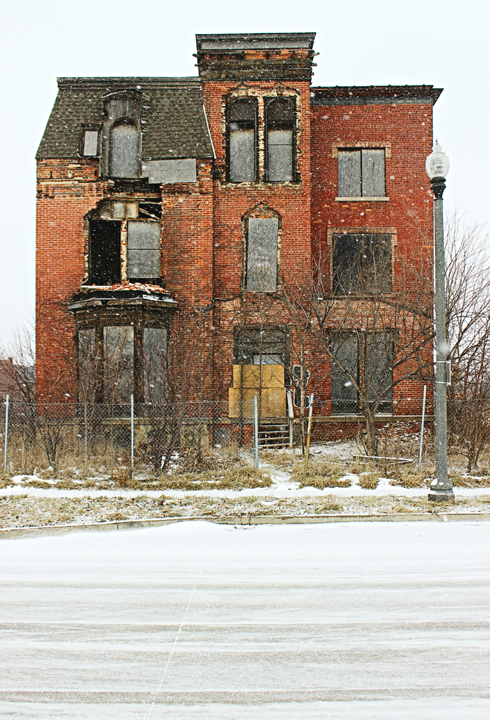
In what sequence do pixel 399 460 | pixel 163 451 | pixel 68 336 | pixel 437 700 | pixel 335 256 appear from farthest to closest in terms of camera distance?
1. pixel 335 256
2. pixel 68 336
3. pixel 399 460
4. pixel 163 451
5. pixel 437 700

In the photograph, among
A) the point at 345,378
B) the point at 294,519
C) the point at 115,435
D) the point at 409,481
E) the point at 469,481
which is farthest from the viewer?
the point at 345,378

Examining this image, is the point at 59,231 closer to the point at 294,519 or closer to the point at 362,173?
the point at 362,173

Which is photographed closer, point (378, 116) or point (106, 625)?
point (106, 625)

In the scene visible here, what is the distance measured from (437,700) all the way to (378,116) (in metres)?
20.5

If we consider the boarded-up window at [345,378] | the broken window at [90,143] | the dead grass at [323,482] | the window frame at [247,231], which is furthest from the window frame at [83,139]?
the dead grass at [323,482]

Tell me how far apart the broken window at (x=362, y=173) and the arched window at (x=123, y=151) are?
7.02 metres

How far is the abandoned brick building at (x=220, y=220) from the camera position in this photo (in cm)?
1958

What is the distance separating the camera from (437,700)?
12.3 ft

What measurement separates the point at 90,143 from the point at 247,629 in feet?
60.3

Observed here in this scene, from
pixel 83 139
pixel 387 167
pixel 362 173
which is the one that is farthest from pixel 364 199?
pixel 83 139

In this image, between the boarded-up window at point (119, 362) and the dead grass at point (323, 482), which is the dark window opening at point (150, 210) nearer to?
the boarded-up window at point (119, 362)

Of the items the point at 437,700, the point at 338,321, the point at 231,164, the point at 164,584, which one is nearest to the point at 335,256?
the point at 338,321

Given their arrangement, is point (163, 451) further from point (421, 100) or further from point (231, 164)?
point (421, 100)

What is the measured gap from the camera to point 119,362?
18109mm
